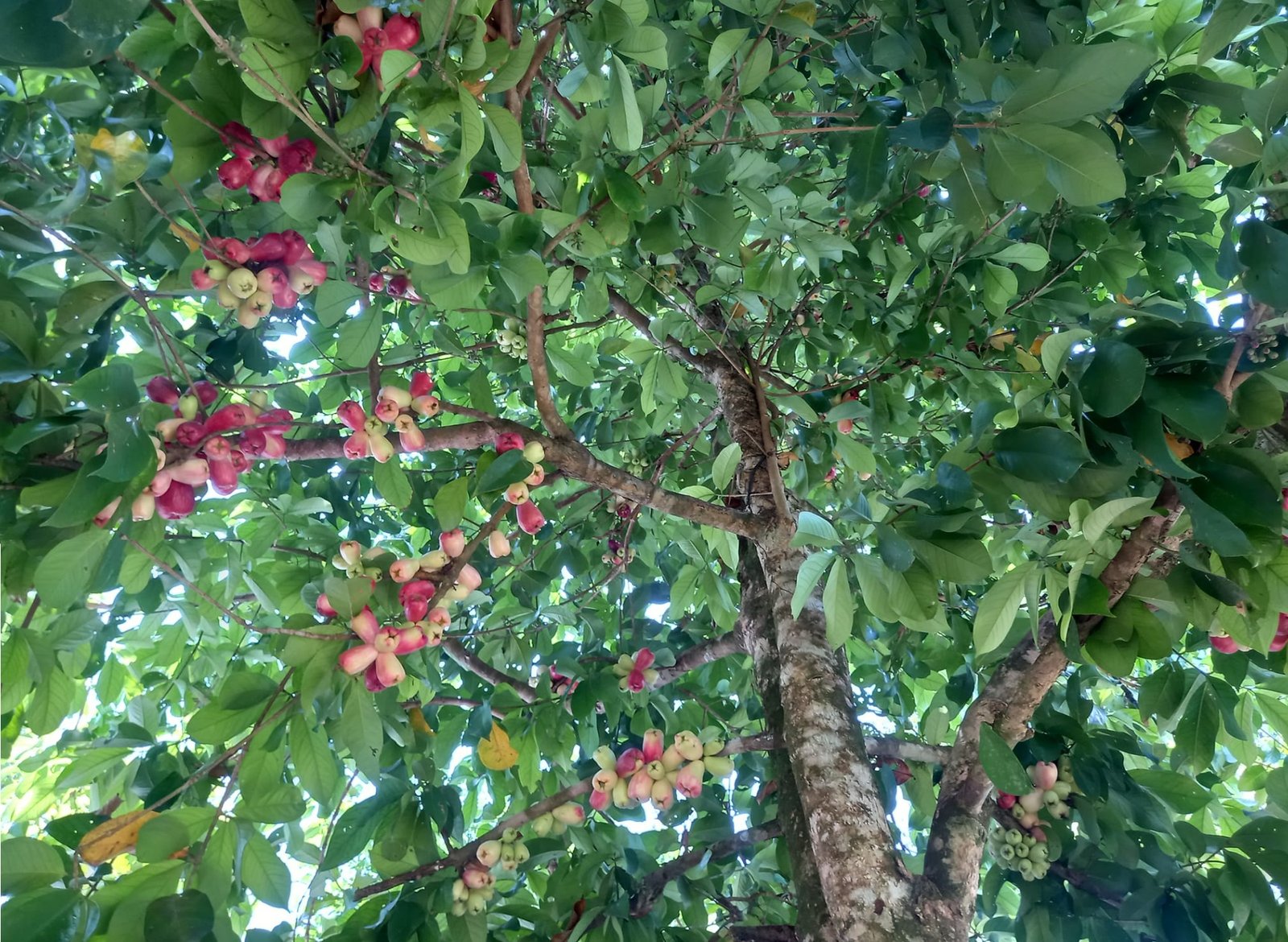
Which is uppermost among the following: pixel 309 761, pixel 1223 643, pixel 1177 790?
pixel 1223 643

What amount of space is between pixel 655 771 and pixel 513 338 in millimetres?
1015

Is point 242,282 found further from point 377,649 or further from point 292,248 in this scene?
point 377,649

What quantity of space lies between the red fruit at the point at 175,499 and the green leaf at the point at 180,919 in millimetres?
526

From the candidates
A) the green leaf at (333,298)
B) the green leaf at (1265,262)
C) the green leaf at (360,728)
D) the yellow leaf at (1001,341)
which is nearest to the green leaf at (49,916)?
the green leaf at (360,728)

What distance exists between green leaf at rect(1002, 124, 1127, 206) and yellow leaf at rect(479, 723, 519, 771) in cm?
154

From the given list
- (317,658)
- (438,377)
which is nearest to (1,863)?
(317,658)

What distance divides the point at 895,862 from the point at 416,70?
1339 mm

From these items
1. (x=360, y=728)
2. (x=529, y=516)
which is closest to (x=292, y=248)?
(x=529, y=516)

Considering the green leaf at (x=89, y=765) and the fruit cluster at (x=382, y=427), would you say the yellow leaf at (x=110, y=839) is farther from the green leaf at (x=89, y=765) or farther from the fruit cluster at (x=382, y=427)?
the fruit cluster at (x=382, y=427)

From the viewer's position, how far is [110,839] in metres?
1.13

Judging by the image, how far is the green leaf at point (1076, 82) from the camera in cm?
101

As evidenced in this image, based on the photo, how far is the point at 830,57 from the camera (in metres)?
2.06

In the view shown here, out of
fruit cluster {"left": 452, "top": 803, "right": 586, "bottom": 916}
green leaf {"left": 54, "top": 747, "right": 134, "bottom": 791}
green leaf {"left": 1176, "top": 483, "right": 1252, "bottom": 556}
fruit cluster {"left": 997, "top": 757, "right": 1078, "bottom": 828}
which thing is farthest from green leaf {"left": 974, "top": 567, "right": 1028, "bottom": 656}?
green leaf {"left": 54, "top": 747, "right": 134, "bottom": 791}

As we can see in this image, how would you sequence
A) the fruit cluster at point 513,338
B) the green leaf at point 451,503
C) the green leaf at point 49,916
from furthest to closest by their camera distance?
the fruit cluster at point 513,338, the green leaf at point 451,503, the green leaf at point 49,916
